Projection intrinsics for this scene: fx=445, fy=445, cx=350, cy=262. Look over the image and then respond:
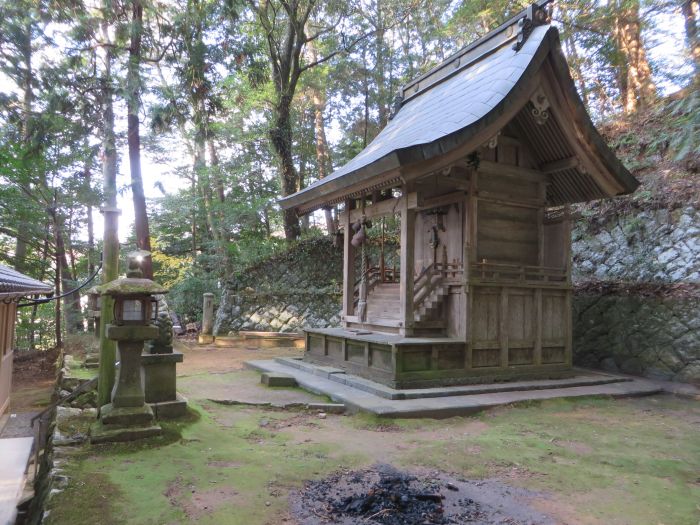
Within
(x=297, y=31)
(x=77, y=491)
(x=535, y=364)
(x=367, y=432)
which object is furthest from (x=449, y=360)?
(x=297, y=31)

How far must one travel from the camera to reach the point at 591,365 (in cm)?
1023

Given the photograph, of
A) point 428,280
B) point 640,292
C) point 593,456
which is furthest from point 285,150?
point 593,456

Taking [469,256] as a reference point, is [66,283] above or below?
below

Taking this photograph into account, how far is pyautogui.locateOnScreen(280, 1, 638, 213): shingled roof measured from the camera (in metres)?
7.03

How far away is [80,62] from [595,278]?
52.3 feet

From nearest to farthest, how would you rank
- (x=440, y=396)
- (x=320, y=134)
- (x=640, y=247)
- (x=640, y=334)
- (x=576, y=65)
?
1. (x=440, y=396)
2. (x=640, y=334)
3. (x=640, y=247)
4. (x=576, y=65)
5. (x=320, y=134)

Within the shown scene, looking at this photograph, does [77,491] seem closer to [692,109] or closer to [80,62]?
[692,109]

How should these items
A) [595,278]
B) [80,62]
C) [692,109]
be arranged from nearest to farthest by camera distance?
[692,109] → [595,278] → [80,62]

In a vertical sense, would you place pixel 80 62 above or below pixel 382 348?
above

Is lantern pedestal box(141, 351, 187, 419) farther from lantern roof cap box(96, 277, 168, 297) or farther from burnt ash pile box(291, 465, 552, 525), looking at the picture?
burnt ash pile box(291, 465, 552, 525)

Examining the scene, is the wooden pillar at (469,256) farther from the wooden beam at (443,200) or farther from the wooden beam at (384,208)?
the wooden beam at (384,208)

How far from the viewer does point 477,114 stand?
7.14 meters

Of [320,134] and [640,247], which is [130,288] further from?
[320,134]

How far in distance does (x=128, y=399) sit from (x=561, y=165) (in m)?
8.37
